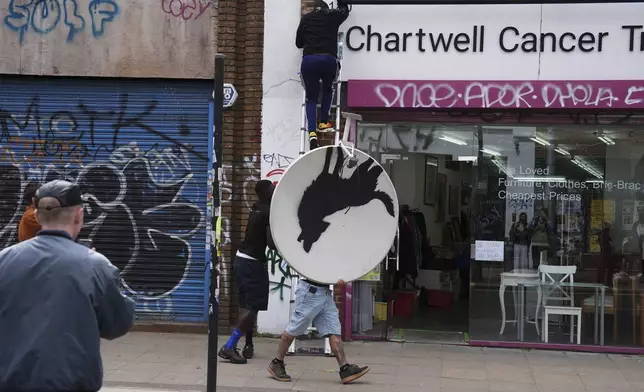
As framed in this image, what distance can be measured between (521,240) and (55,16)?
655 centimetres

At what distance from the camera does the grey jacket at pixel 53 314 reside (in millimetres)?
2900

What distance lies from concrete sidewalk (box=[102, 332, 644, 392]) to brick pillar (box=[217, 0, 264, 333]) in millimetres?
801

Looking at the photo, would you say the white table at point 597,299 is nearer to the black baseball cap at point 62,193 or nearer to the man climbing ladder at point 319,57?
the man climbing ladder at point 319,57

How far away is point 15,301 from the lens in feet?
9.76

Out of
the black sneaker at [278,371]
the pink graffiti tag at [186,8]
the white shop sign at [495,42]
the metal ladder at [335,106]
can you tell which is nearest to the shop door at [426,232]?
the metal ladder at [335,106]

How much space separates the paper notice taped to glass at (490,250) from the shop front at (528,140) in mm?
13

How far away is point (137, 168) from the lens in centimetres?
912

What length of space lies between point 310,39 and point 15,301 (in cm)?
551

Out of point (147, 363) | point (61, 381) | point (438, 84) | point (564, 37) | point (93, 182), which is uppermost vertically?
point (564, 37)

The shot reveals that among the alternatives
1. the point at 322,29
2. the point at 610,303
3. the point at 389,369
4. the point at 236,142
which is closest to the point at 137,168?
the point at 236,142

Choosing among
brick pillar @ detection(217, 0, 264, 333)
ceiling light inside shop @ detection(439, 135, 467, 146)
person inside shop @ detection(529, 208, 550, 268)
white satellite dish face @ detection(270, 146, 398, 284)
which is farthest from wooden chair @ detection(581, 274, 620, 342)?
brick pillar @ detection(217, 0, 264, 333)

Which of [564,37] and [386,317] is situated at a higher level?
[564,37]

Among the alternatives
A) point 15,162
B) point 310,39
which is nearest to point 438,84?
point 310,39

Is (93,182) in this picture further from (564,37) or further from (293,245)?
(564,37)
